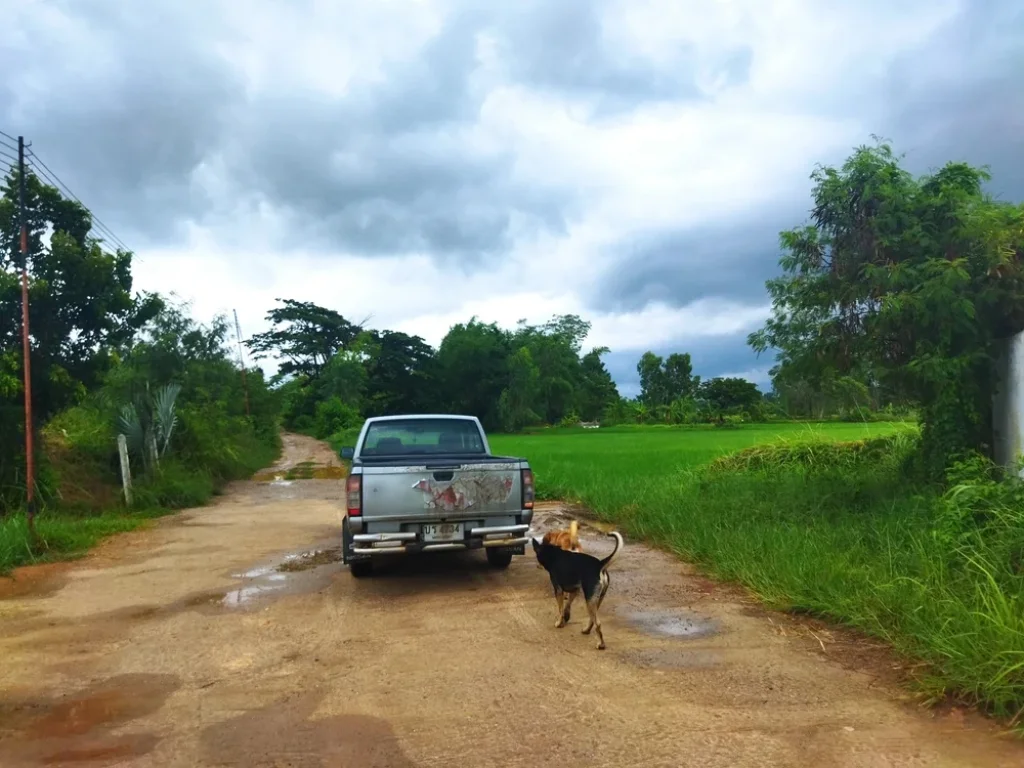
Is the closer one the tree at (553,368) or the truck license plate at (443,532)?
the truck license plate at (443,532)

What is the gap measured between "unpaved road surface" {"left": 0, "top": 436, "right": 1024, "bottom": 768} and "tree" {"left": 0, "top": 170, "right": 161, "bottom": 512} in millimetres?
5006

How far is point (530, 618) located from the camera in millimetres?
6371

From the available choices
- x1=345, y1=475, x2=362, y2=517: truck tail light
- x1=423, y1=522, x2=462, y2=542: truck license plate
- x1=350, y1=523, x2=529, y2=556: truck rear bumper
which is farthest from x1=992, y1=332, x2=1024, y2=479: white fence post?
x1=345, y1=475, x2=362, y2=517: truck tail light

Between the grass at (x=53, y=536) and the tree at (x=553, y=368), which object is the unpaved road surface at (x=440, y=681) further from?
the tree at (x=553, y=368)

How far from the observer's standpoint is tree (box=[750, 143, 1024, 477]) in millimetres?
8078

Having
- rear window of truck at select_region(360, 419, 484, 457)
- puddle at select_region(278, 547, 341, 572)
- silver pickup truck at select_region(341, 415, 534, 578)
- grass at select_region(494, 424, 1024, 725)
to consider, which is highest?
rear window of truck at select_region(360, 419, 484, 457)

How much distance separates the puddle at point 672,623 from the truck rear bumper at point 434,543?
1.56 m

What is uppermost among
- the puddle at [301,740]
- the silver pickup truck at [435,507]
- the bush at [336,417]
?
the bush at [336,417]

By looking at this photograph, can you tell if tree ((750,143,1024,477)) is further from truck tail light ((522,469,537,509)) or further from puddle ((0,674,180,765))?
puddle ((0,674,180,765))

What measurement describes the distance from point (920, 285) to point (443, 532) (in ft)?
18.3

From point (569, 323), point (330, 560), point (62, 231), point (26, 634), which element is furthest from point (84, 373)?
point (569, 323)

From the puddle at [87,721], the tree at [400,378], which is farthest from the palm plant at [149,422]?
the tree at [400,378]

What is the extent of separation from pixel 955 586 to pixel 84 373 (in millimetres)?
13037

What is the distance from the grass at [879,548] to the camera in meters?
4.41
